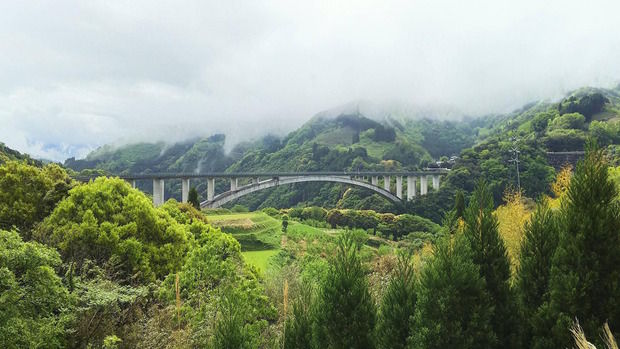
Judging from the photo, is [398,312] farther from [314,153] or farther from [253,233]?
[314,153]

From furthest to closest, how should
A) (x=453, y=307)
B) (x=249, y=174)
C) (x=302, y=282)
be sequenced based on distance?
1. (x=249, y=174)
2. (x=302, y=282)
3. (x=453, y=307)

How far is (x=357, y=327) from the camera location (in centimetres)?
950

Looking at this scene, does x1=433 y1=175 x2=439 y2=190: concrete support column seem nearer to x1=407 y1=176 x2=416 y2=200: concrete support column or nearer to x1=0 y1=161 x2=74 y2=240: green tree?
x1=407 y1=176 x2=416 y2=200: concrete support column

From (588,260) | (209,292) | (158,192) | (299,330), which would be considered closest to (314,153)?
(158,192)

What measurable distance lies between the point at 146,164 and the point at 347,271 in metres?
132

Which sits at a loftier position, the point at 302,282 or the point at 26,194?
the point at 26,194

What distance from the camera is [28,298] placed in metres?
9.38

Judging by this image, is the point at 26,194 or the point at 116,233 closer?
the point at 116,233

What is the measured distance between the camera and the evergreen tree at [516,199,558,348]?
28.8 feet

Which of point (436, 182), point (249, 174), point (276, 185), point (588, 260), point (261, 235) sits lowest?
point (261, 235)

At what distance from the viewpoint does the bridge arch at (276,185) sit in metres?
48.2

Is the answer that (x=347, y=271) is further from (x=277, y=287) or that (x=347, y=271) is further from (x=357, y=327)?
(x=277, y=287)

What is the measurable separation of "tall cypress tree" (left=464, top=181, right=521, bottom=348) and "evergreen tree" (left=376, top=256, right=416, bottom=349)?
1522 mm

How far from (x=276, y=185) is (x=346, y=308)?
48808mm
